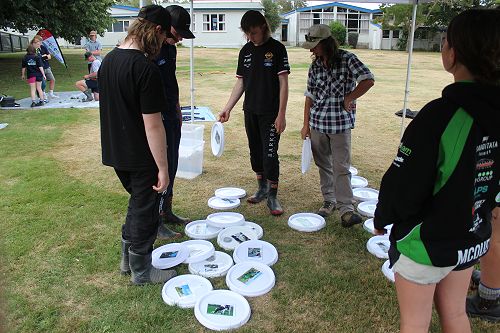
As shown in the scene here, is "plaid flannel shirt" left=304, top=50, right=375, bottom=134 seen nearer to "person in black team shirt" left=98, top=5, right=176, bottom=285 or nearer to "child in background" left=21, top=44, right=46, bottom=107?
"person in black team shirt" left=98, top=5, right=176, bottom=285

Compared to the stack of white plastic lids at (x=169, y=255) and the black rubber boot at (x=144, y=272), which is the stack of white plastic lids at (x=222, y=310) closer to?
the black rubber boot at (x=144, y=272)

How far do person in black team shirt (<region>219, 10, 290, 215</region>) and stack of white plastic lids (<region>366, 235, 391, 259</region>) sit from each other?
95 centimetres

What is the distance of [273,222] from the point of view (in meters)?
3.76

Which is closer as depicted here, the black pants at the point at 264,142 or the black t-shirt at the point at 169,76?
the black t-shirt at the point at 169,76

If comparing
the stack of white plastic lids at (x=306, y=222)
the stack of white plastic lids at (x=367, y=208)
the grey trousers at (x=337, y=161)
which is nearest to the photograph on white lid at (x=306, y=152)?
the grey trousers at (x=337, y=161)

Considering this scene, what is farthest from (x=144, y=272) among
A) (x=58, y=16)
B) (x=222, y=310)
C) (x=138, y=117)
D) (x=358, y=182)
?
(x=58, y=16)

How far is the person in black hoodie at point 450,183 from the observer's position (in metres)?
1.33

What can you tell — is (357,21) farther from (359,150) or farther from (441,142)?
(441,142)

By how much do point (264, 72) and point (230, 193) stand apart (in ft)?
4.51

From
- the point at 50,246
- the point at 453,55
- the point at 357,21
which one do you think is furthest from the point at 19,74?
the point at 357,21

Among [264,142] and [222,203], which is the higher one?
[264,142]

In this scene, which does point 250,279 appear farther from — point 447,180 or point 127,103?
point 447,180

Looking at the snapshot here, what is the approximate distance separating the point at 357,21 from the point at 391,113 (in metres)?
33.5

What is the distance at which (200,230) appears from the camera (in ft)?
11.6
